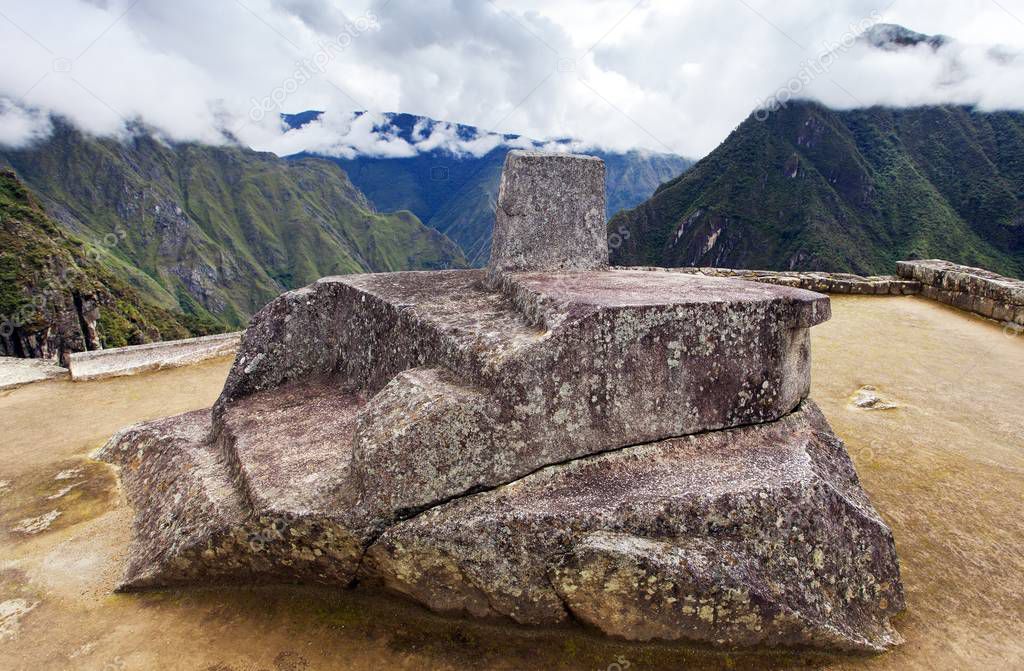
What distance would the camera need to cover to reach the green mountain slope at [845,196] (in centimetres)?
10588

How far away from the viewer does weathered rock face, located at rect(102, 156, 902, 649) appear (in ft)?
10.8

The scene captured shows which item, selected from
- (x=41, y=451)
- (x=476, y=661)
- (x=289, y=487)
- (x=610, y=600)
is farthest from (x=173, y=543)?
(x=41, y=451)

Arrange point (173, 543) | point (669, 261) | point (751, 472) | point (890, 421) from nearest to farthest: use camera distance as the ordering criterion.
→ 1. point (751, 472)
2. point (173, 543)
3. point (890, 421)
4. point (669, 261)

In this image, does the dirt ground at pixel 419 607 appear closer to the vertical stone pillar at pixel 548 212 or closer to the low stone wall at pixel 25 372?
the low stone wall at pixel 25 372

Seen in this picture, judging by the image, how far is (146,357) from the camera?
1030 centimetres

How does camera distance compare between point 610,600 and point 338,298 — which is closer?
point 610,600

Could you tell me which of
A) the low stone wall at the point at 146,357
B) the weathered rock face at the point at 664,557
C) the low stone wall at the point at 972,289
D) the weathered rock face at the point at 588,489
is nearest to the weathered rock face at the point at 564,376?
the weathered rock face at the point at 588,489

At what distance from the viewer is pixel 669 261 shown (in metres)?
127

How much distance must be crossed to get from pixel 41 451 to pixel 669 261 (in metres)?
129

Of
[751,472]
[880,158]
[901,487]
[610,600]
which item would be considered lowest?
[901,487]

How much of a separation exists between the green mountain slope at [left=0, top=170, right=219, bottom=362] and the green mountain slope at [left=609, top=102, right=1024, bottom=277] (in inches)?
3674

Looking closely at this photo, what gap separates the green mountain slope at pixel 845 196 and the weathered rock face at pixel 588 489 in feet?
374

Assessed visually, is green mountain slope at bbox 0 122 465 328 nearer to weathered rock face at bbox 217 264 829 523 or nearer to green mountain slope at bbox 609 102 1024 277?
green mountain slope at bbox 609 102 1024 277

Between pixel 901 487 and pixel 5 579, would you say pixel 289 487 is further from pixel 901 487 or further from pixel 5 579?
pixel 901 487
